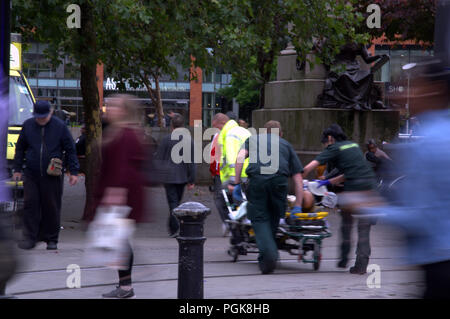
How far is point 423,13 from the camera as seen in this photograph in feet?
62.3

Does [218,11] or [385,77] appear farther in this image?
[385,77]

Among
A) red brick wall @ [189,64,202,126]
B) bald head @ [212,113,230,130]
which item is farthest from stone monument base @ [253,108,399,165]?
Result: red brick wall @ [189,64,202,126]

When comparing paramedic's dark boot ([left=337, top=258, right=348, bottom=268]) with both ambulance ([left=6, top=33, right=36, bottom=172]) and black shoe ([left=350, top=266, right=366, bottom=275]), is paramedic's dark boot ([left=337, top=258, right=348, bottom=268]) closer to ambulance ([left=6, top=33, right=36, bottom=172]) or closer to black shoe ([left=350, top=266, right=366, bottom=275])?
black shoe ([left=350, top=266, right=366, bottom=275])

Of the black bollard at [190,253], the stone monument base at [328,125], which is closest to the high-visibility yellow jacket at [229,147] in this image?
the black bollard at [190,253]

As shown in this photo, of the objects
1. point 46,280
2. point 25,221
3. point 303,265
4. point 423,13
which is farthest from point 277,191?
point 423,13

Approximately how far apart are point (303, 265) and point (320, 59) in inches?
236

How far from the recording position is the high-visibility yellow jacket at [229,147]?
392 inches

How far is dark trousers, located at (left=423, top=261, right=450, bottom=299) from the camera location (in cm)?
363

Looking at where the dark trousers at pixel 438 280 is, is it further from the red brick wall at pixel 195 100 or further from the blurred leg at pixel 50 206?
the red brick wall at pixel 195 100

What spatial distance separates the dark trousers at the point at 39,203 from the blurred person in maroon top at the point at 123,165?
3107 mm

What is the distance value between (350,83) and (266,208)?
28.4 feet

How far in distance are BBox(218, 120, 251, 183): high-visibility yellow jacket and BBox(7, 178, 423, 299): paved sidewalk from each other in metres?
1.07

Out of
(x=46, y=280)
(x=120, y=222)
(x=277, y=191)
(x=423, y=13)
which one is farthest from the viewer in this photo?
(x=423, y=13)
